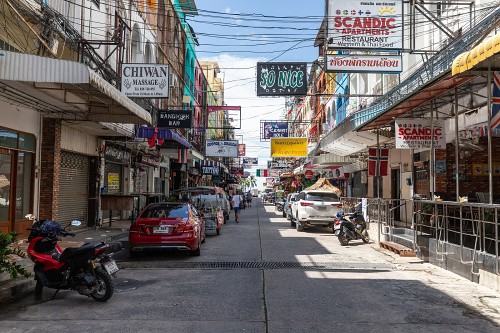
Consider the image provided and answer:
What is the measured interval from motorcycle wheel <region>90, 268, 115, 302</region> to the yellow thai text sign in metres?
30.8

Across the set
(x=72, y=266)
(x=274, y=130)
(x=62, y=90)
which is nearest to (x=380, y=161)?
(x=62, y=90)

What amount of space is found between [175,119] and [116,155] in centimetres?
335

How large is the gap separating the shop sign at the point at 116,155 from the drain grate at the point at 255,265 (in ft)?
34.9

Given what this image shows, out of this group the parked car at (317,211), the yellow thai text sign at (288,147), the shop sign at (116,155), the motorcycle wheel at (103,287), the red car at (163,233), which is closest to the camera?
the motorcycle wheel at (103,287)

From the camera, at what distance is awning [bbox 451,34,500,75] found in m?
6.80

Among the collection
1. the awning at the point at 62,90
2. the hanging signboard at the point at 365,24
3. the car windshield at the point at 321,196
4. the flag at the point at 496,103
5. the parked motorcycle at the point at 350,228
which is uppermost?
the hanging signboard at the point at 365,24

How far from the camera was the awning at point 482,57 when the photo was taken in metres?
6.80

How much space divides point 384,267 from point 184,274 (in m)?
4.61

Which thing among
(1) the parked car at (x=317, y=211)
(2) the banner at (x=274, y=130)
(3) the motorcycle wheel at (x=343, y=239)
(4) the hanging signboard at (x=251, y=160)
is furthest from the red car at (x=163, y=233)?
(4) the hanging signboard at (x=251, y=160)

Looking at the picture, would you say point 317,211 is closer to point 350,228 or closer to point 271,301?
point 350,228

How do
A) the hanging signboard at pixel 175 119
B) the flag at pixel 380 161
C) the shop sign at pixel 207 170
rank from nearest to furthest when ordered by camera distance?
the flag at pixel 380 161 < the hanging signboard at pixel 175 119 < the shop sign at pixel 207 170

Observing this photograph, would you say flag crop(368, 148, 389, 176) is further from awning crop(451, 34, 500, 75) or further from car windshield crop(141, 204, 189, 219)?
awning crop(451, 34, 500, 75)

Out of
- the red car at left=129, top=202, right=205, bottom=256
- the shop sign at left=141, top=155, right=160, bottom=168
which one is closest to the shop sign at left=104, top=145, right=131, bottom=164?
the shop sign at left=141, top=155, right=160, bottom=168

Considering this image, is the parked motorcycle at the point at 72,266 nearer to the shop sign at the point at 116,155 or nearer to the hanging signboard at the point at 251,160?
the shop sign at the point at 116,155
